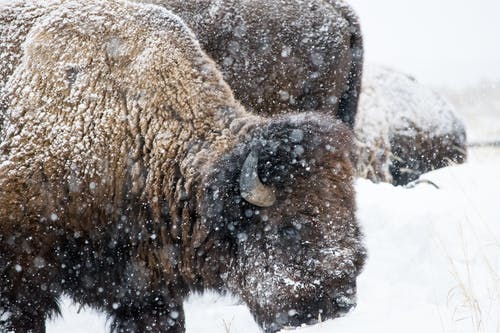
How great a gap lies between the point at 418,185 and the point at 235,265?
3.13 metres

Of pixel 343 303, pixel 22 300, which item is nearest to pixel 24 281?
pixel 22 300

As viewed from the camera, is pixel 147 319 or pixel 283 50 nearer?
pixel 147 319

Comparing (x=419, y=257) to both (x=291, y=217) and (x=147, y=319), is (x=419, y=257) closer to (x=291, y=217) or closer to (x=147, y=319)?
(x=291, y=217)

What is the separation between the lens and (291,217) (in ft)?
10.1

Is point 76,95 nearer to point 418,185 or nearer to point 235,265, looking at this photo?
point 235,265

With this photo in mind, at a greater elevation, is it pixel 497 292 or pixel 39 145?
pixel 39 145

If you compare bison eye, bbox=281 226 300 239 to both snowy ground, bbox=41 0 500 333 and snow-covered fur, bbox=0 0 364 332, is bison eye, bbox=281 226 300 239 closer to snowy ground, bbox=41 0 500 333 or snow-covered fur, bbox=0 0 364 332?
snow-covered fur, bbox=0 0 364 332

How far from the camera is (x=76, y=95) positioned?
11.3ft

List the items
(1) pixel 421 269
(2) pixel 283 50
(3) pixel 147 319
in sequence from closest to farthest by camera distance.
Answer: (3) pixel 147 319 → (1) pixel 421 269 → (2) pixel 283 50

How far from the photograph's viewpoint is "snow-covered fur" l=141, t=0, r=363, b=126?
503 centimetres

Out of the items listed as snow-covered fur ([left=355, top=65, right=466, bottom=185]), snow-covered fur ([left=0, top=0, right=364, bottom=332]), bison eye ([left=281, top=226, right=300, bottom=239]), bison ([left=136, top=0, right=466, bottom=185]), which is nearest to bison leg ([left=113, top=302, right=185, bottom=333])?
snow-covered fur ([left=0, top=0, right=364, bottom=332])

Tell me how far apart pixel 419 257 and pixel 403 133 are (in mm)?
4155

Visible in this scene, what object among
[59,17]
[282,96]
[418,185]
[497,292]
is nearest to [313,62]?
[282,96]

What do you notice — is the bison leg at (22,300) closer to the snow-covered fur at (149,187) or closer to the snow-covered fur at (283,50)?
the snow-covered fur at (149,187)
